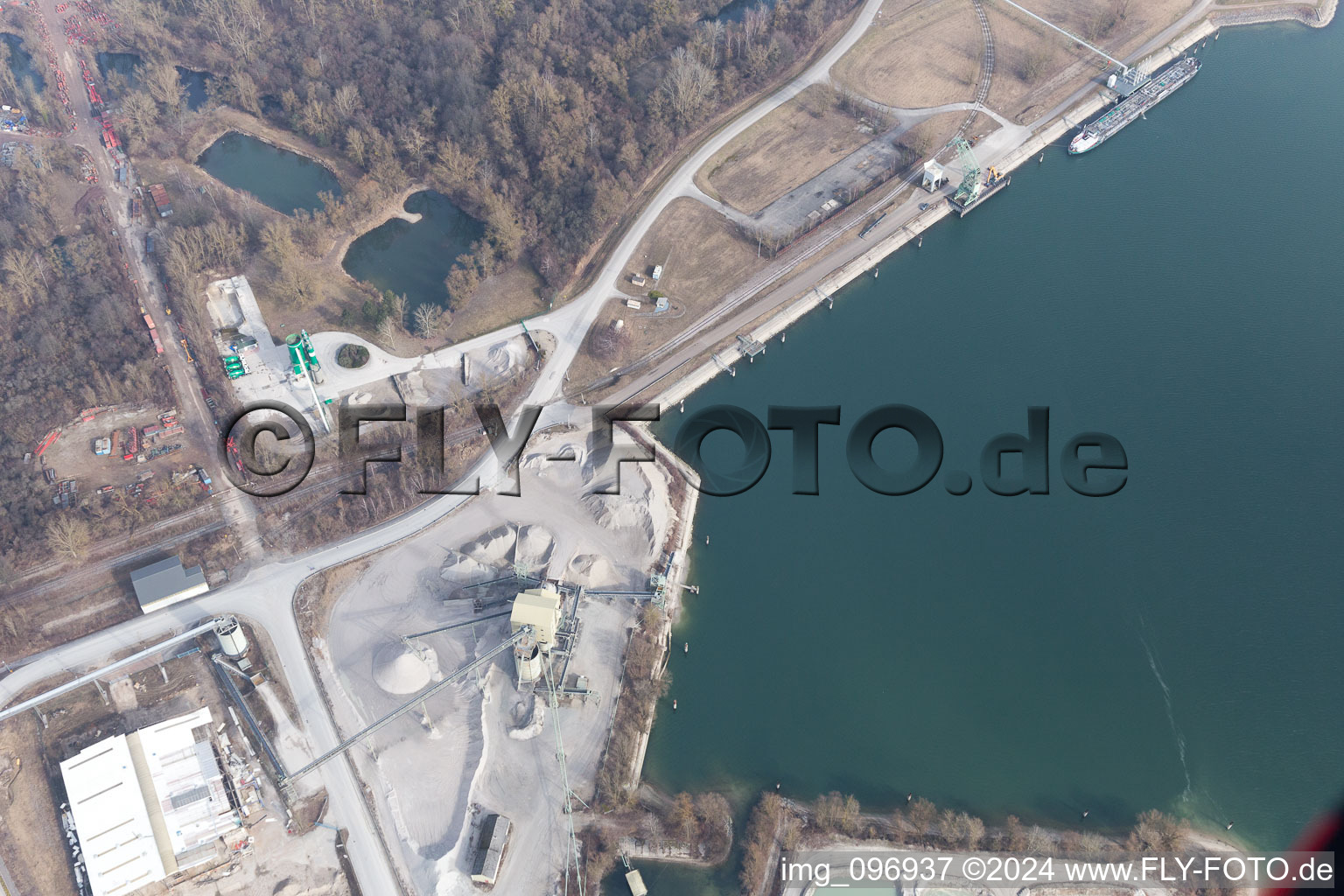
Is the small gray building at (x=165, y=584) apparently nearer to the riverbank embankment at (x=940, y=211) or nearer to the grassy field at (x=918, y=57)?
the riverbank embankment at (x=940, y=211)

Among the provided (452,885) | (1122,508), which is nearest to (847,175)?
(1122,508)

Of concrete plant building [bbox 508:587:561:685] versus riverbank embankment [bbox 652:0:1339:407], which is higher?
riverbank embankment [bbox 652:0:1339:407]

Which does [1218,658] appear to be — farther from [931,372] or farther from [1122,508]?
[931,372]

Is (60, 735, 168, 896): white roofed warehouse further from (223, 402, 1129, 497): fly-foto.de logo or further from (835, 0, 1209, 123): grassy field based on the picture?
(835, 0, 1209, 123): grassy field

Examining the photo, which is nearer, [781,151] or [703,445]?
[703,445]

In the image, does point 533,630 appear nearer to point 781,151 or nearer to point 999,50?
point 781,151

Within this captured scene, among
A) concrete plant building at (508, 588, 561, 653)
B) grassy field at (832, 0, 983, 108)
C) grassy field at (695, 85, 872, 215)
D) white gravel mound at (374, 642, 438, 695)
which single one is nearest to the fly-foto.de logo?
concrete plant building at (508, 588, 561, 653)

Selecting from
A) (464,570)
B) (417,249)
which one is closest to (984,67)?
(417,249)
